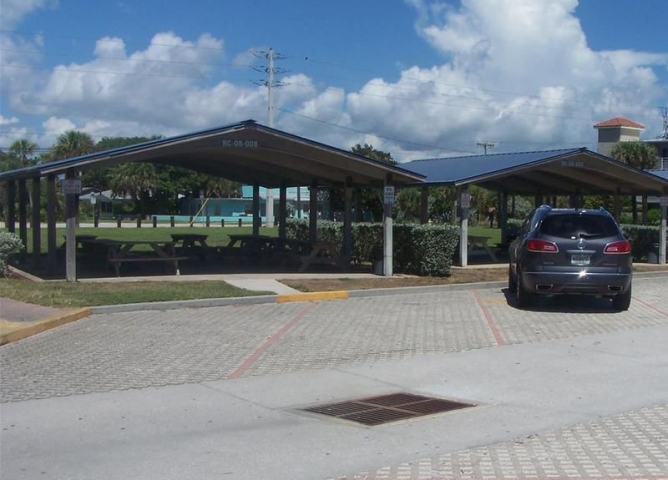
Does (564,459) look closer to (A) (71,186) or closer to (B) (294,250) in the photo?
(A) (71,186)

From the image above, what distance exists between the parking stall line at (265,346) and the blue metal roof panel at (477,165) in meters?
7.87

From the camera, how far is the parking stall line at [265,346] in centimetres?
966

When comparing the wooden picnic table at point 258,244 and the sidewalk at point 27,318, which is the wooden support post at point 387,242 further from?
the sidewalk at point 27,318

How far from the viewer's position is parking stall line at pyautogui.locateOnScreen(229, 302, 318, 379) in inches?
380

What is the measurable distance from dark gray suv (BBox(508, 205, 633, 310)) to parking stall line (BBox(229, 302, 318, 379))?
3939mm

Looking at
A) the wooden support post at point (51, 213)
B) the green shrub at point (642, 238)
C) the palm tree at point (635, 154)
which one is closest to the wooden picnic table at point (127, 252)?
the wooden support post at point (51, 213)

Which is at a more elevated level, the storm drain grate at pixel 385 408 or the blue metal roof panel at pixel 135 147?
the blue metal roof panel at pixel 135 147

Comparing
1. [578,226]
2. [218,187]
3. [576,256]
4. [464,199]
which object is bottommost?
[576,256]

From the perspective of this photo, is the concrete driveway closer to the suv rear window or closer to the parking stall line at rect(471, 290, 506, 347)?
the parking stall line at rect(471, 290, 506, 347)

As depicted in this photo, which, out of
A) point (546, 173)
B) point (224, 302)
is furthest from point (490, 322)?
point (546, 173)

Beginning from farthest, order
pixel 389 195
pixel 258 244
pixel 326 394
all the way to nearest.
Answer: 1. pixel 258 244
2. pixel 389 195
3. pixel 326 394

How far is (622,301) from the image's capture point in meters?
15.1

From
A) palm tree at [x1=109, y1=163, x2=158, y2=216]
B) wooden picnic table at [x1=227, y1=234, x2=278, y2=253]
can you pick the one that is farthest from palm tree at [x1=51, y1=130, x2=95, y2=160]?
wooden picnic table at [x1=227, y1=234, x2=278, y2=253]

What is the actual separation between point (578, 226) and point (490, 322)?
2.52m
